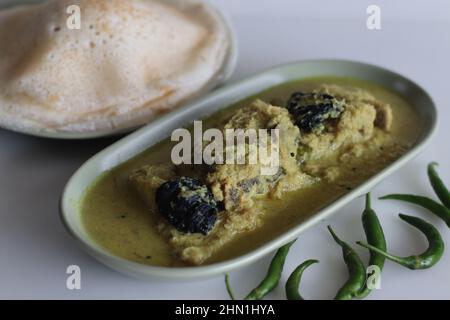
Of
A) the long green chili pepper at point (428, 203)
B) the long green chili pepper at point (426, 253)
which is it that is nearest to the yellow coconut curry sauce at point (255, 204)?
the long green chili pepper at point (428, 203)

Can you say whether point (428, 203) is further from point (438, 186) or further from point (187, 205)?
point (187, 205)

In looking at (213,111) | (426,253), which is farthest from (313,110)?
(426,253)

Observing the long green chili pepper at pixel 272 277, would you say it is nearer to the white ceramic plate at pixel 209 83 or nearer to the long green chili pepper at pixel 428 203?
the long green chili pepper at pixel 428 203

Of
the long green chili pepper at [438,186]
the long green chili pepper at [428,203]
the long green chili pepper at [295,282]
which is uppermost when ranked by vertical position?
the long green chili pepper at [438,186]

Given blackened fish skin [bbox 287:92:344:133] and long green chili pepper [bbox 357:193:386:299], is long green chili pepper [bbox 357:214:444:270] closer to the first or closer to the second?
long green chili pepper [bbox 357:193:386:299]

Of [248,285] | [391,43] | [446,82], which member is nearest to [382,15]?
[391,43]
